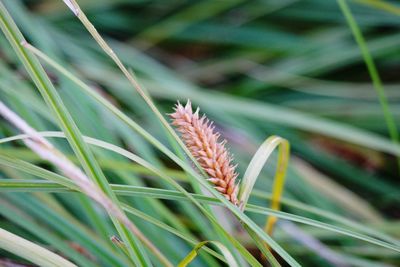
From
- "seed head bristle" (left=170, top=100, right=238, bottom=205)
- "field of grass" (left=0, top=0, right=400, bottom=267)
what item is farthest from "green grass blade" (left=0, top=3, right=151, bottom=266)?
"seed head bristle" (left=170, top=100, right=238, bottom=205)

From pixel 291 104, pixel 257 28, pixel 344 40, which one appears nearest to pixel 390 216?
pixel 291 104

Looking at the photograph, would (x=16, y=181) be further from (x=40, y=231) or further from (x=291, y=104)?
(x=291, y=104)

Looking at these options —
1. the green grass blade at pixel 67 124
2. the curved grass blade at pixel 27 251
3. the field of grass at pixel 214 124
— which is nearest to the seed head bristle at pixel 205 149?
the field of grass at pixel 214 124

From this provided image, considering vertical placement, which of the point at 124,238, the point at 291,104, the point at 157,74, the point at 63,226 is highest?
the point at 157,74

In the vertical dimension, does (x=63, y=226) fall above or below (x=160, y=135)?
below

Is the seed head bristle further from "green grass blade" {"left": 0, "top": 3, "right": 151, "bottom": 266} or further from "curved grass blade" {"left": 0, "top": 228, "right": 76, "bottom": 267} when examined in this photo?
"curved grass blade" {"left": 0, "top": 228, "right": 76, "bottom": 267}

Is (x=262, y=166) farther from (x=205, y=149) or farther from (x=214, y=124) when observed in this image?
(x=214, y=124)

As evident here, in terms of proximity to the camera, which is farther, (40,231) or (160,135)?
(160,135)
